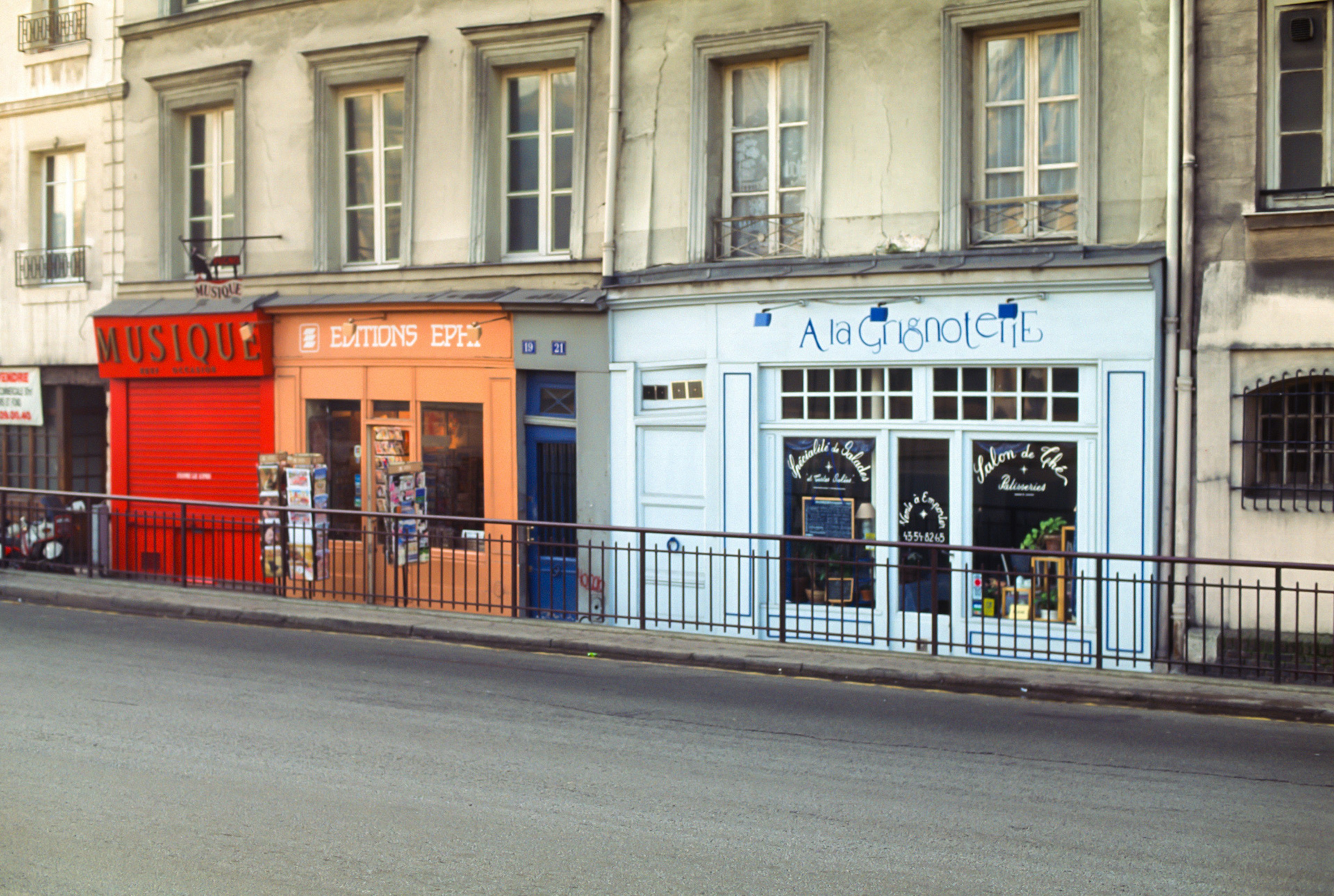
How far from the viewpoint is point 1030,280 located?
40.2ft

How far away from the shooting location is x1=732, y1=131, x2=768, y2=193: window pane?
14188 millimetres

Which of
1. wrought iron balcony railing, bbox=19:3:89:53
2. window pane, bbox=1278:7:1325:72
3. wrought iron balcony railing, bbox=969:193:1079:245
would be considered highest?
wrought iron balcony railing, bbox=19:3:89:53

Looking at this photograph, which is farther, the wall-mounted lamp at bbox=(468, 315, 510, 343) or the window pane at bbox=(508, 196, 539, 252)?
the window pane at bbox=(508, 196, 539, 252)

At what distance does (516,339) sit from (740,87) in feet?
12.6

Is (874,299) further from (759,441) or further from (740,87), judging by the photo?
(740,87)

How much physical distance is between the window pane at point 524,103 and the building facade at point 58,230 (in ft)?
21.4

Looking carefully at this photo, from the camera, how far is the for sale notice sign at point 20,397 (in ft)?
64.7

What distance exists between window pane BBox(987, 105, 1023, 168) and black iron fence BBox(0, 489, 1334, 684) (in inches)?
158

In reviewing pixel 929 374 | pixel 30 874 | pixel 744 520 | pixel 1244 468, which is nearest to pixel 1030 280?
pixel 929 374

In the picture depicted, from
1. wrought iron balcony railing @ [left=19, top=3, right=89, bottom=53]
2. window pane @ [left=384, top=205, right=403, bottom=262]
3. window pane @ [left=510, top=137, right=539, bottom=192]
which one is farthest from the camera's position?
wrought iron balcony railing @ [left=19, top=3, right=89, bottom=53]

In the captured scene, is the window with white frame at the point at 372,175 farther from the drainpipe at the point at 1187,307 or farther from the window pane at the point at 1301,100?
the window pane at the point at 1301,100

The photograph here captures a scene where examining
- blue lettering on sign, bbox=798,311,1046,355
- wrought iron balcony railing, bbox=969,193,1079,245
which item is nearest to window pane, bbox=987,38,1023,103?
wrought iron balcony railing, bbox=969,193,1079,245

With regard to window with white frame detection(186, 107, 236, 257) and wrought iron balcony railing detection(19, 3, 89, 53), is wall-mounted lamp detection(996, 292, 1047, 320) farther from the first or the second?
wrought iron balcony railing detection(19, 3, 89, 53)

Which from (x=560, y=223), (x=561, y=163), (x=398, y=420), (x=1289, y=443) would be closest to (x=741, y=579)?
(x=1289, y=443)
